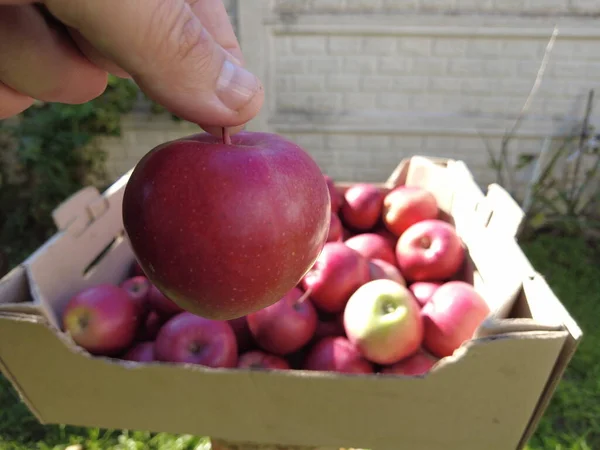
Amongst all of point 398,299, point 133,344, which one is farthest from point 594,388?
point 133,344

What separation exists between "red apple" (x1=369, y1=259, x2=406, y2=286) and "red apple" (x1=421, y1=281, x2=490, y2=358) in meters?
0.14

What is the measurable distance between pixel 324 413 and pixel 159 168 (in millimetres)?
480

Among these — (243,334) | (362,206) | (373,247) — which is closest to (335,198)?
(362,206)

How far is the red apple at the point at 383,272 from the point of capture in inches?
44.6

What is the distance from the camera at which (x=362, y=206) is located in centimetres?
132

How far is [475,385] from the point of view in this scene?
731mm

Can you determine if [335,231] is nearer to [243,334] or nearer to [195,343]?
[243,334]

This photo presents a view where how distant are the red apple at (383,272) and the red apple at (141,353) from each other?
50cm

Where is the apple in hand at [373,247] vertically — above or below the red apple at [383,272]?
below

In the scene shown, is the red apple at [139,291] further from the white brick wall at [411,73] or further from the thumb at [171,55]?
the white brick wall at [411,73]

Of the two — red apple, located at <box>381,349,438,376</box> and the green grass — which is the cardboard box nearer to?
red apple, located at <box>381,349,438,376</box>

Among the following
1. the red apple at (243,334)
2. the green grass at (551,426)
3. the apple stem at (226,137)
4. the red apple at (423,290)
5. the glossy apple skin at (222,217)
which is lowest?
the green grass at (551,426)

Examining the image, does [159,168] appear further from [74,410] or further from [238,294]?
[74,410]

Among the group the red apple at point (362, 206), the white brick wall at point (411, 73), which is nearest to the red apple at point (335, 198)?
the red apple at point (362, 206)
